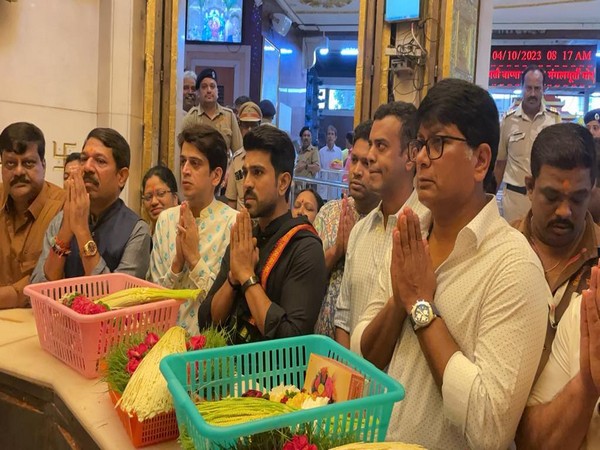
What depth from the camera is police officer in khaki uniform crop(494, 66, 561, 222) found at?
490 cm

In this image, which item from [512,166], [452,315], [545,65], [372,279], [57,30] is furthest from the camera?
[545,65]

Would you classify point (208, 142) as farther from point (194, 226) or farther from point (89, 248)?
point (89, 248)

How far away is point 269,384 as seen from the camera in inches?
54.3

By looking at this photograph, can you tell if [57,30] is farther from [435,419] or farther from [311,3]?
[311,3]

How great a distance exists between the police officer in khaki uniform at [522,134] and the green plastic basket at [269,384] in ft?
12.8

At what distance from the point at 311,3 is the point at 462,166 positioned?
840 centimetres

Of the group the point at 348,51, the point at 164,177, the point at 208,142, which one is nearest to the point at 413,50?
the point at 164,177

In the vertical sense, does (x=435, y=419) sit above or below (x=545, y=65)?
below

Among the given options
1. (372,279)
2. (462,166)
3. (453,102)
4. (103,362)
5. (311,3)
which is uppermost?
(311,3)

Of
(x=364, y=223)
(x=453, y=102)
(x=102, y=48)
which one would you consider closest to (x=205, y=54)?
(x=102, y=48)

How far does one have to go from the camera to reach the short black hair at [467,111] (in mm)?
1340

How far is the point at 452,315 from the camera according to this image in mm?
1332

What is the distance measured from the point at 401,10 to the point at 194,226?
297 centimetres

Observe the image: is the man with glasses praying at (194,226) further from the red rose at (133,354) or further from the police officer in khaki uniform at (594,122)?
the police officer in khaki uniform at (594,122)
